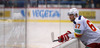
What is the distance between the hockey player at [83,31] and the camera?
1854mm

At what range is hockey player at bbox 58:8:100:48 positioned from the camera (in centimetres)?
185

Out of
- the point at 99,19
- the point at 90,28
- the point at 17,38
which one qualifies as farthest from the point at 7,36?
the point at 99,19

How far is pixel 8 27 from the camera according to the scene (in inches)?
77.2

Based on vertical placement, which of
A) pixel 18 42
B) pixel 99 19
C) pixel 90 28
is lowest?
pixel 99 19

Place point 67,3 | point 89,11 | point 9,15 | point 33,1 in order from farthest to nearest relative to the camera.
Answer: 1. point 89,11
2. point 67,3
3. point 33,1
4. point 9,15

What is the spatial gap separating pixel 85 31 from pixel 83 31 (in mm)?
40

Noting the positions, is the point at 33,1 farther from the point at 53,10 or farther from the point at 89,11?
the point at 89,11

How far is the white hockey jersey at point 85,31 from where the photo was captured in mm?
1851

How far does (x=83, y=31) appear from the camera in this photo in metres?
1.88

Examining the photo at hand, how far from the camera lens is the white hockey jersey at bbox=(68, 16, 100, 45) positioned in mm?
1851

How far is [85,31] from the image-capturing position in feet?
6.28

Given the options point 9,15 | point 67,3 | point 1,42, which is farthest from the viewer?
point 67,3

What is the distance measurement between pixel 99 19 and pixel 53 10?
2176 mm

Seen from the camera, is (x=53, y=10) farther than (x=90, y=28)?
Yes
